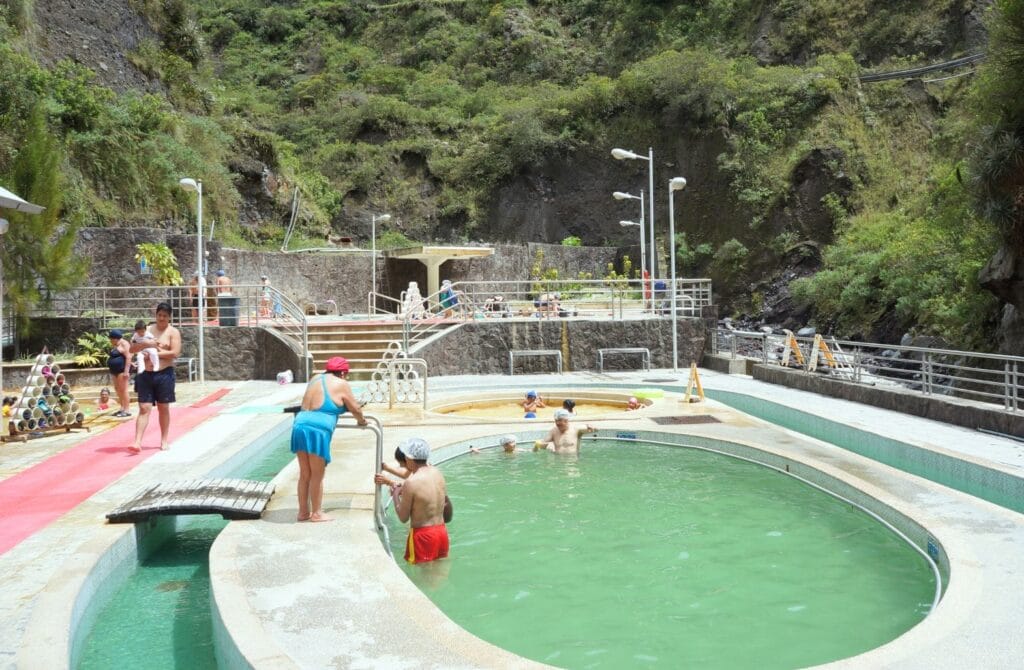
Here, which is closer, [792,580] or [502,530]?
[792,580]

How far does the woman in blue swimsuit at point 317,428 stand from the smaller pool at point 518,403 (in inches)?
348

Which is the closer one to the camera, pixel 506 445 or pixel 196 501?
pixel 196 501

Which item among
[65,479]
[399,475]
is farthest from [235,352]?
[399,475]

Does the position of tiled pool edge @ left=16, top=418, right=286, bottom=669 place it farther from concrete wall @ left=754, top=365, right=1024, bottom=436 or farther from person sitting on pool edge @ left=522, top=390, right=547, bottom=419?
concrete wall @ left=754, top=365, right=1024, bottom=436

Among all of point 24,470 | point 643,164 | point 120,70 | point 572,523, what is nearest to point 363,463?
point 572,523

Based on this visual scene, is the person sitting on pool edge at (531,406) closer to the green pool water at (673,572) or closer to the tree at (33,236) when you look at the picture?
the green pool water at (673,572)

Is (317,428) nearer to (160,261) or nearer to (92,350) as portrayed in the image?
(92,350)

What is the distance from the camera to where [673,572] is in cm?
691

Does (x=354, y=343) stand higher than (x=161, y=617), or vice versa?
(x=354, y=343)

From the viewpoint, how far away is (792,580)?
6691mm

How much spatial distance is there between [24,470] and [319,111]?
189 feet

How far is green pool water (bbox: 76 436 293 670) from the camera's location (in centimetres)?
518

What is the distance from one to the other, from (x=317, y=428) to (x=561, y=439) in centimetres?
576

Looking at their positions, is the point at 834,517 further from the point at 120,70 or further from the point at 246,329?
the point at 120,70
